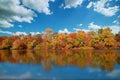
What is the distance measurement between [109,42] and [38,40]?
2871 centimetres

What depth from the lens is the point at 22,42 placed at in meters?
69.8

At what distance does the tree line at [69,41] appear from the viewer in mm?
54125

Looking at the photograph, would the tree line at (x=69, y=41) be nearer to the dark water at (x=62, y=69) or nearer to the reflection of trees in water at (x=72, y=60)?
the reflection of trees in water at (x=72, y=60)

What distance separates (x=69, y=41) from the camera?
195 ft

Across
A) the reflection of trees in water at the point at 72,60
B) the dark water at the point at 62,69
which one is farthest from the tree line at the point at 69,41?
the dark water at the point at 62,69

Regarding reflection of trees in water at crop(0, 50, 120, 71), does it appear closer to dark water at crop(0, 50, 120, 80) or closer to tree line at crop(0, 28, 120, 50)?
dark water at crop(0, 50, 120, 80)

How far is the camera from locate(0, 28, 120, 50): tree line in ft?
178

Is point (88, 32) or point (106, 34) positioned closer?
point (106, 34)

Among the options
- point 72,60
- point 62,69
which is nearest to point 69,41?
point 72,60

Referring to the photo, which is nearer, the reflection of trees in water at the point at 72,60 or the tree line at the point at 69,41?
the reflection of trees in water at the point at 72,60

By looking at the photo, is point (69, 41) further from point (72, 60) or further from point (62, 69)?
point (62, 69)

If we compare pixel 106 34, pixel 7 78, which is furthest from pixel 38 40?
pixel 7 78

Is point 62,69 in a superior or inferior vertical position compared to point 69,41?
inferior

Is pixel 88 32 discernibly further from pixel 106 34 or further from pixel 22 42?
pixel 22 42
